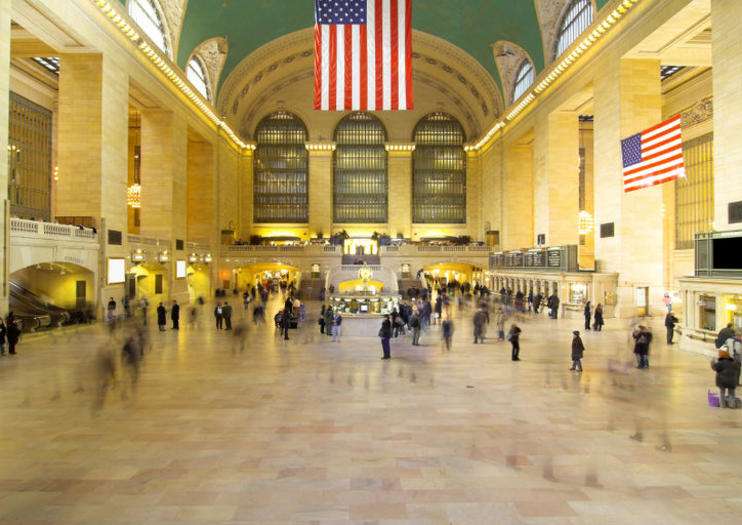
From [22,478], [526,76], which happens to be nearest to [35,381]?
[22,478]

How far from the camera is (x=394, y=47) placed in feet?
57.2

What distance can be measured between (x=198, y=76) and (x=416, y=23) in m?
15.2

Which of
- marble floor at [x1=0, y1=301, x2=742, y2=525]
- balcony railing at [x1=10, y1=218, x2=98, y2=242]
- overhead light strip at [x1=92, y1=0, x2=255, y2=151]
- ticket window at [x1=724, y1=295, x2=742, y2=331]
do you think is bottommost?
marble floor at [x1=0, y1=301, x2=742, y2=525]

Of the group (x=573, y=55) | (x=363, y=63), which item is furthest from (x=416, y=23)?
(x=363, y=63)

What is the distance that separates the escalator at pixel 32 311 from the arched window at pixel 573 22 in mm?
25649

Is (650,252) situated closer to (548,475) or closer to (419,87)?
(548,475)

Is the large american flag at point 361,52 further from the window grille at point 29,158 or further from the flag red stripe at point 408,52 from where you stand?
the window grille at point 29,158

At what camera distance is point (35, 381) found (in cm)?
907

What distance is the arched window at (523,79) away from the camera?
3030 centimetres

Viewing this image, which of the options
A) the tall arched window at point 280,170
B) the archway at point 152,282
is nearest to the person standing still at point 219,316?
the archway at point 152,282

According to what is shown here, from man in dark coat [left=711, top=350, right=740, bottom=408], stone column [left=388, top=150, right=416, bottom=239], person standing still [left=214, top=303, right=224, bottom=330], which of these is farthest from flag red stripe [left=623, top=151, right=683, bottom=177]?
stone column [left=388, top=150, right=416, bottom=239]

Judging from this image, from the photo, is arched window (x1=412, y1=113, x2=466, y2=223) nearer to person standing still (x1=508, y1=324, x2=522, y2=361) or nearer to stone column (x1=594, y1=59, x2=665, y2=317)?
stone column (x1=594, y1=59, x2=665, y2=317)

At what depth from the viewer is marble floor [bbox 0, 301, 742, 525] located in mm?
4410

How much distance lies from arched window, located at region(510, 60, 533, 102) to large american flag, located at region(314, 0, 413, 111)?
1554cm
